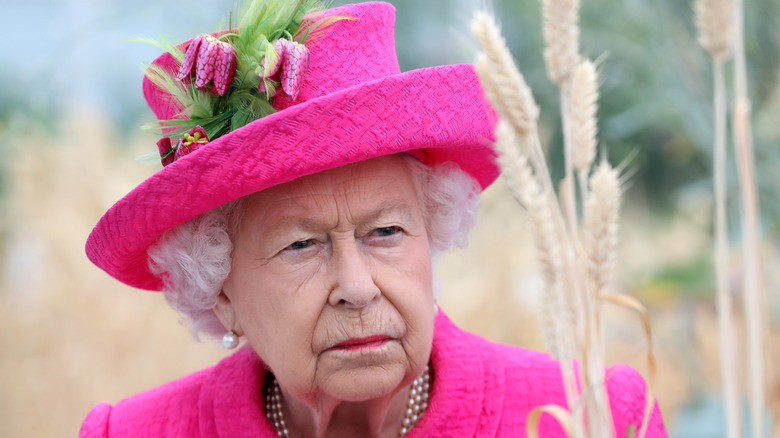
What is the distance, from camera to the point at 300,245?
1.64m

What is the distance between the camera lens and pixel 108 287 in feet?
11.0

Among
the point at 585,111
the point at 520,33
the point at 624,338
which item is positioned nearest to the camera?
the point at 585,111

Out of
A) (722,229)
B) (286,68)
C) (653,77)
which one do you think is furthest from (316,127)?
(653,77)

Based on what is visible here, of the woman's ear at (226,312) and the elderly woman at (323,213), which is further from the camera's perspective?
the woman's ear at (226,312)

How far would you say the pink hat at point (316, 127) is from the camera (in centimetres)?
144

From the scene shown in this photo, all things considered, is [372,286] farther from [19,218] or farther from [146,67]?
[19,218]

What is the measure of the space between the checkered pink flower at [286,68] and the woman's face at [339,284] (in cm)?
19

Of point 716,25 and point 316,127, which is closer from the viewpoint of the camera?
point 716,25

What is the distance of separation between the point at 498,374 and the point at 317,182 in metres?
0.67

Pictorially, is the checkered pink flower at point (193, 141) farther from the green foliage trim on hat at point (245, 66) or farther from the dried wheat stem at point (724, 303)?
the dried wheat stem at point (724, 303)

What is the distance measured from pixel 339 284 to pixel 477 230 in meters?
2.12

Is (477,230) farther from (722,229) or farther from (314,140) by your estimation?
(722,229)

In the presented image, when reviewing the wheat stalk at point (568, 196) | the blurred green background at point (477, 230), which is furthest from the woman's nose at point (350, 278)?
the blurred green background at point (477, 230)

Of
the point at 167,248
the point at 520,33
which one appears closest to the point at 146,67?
the point at 167,248
